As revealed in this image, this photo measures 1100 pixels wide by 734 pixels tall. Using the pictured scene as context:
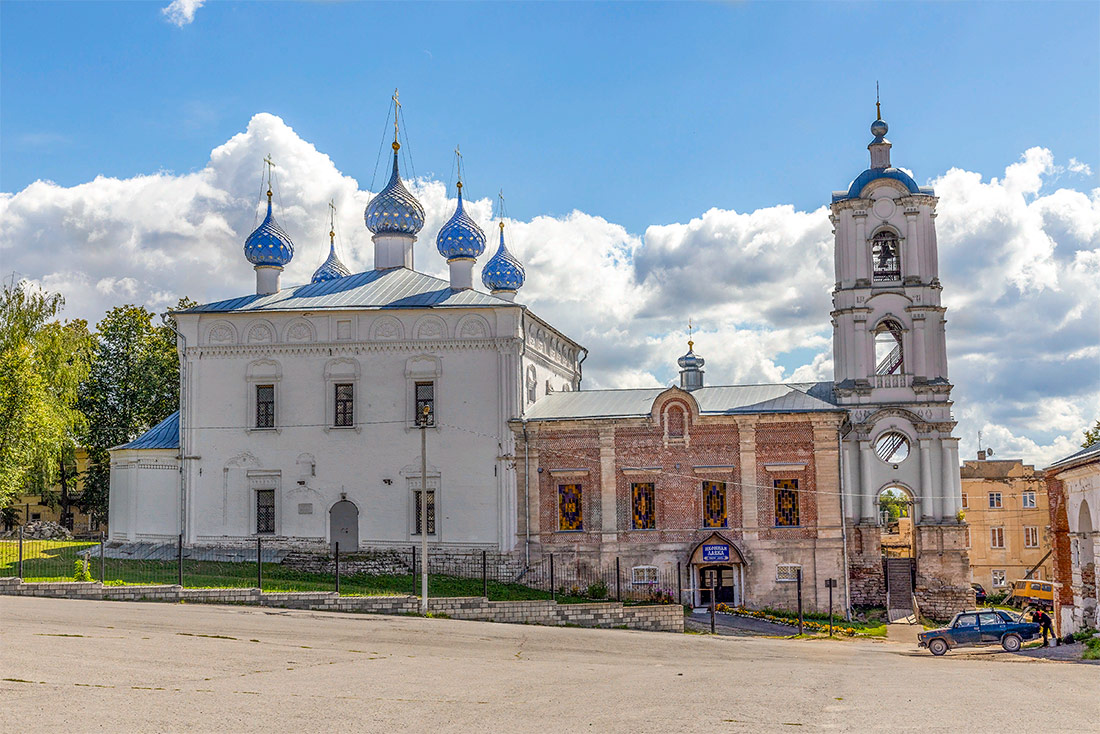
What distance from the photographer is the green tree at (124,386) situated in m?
45.1

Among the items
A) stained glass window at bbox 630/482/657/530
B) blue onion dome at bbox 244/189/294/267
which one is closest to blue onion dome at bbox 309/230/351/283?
blue onion dome at bbox 244/189/294/267

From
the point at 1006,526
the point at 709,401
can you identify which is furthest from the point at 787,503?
the point at 1006,526

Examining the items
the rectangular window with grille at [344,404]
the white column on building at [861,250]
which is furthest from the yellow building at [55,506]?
the white column on building at [861,250]

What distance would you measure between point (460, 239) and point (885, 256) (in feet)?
44.9

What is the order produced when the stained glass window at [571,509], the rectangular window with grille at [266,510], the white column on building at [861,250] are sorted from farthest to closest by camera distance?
the white column on building at [861,250]
the rectangular window with grille at [266,510]
the stained glass window at [571,509]

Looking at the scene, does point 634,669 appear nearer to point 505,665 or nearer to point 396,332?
point 505,665

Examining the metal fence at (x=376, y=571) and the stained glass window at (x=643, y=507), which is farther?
the stained glass window at (x=643, y=507)

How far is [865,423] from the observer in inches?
1278

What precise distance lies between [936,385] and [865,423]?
2.46 meters

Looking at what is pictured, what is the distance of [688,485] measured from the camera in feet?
104

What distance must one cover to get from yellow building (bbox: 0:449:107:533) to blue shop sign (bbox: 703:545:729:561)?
1180 inches

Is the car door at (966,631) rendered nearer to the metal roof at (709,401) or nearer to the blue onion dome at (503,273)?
the metal roof at (709,401)

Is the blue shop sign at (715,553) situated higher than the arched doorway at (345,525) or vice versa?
the arched doorway at (345,525)

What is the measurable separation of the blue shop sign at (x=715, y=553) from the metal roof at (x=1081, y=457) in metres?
9.20
